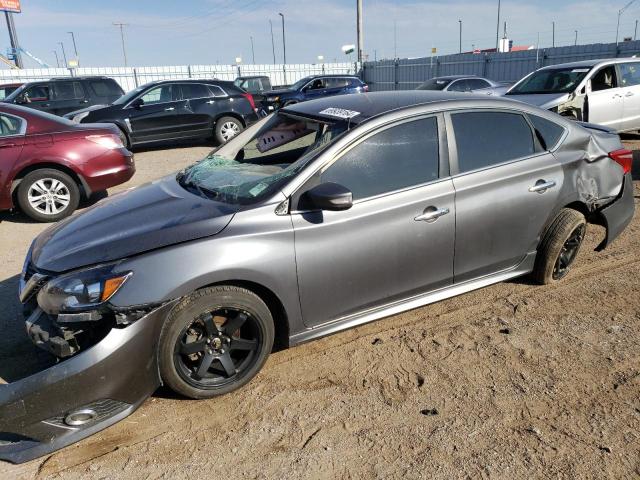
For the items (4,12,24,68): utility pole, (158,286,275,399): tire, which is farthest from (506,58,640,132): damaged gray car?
(4,12,24,68): utility pole

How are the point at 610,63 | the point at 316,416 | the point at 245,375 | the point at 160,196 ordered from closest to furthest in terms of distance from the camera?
the point at 316,416 → the point at 245,375 → the point at 160,196 → the point at 610,63

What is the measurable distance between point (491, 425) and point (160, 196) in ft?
8.21

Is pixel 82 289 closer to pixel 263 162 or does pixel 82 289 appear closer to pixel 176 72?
pixel 263 162

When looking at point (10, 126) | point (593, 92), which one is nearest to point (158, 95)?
point (10, 126)

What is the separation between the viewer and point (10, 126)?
6637 millimetres

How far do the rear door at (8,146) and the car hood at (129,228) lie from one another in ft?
12.0

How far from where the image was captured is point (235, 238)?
9.55 ft

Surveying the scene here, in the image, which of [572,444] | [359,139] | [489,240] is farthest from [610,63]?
[572,444]

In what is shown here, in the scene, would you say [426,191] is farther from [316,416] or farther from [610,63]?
[610,63]

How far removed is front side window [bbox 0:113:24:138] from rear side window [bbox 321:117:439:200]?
209 inches

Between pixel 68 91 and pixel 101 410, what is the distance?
1432cm

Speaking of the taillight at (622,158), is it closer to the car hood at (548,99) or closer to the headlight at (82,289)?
the headlight at (82,289)

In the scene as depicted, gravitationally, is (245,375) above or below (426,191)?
below

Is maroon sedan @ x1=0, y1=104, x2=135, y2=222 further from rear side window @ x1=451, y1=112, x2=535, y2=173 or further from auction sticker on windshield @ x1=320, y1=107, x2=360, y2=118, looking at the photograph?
rear side window @ x1=451, y1=112, x2=535, y2=173
